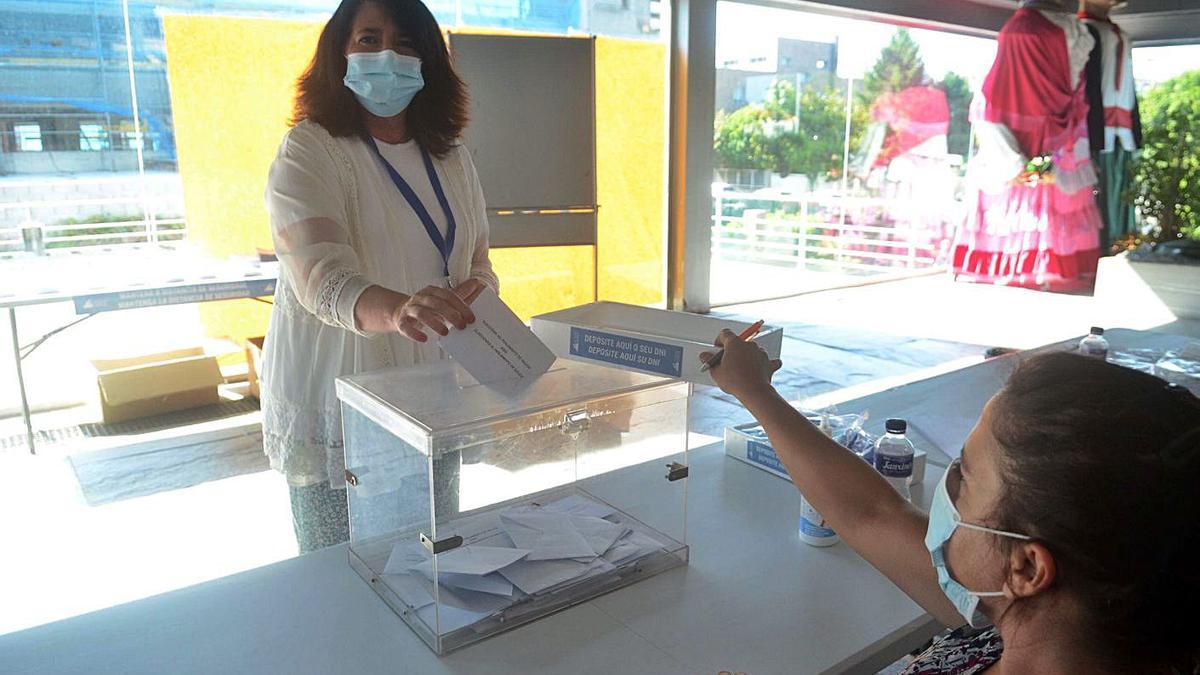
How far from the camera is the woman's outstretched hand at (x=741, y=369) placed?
1183 millimetres

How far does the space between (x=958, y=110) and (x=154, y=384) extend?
25.1ft

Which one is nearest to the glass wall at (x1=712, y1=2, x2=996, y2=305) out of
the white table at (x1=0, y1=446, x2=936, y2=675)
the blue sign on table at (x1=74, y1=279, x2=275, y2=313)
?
the blue sign on table at (x1=74, y1=279, x2=275, y2=313)

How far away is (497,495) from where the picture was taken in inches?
55.6

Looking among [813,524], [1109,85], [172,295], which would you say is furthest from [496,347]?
[1109,85]

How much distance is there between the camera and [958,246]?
7.84 meters

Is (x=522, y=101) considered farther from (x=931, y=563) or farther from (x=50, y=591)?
(x=931, y=563)

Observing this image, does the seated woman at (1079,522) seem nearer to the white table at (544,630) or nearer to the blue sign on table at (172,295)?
the white table at (544,630)

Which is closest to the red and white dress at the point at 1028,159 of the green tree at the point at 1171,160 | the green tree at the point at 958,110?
the green tree at the point at 958,110

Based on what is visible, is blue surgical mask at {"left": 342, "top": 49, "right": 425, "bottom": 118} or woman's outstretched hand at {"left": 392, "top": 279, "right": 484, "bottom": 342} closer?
woman's outstretched hand at {"left": 392, "top": 279, "right": 484, "bottom": 342}

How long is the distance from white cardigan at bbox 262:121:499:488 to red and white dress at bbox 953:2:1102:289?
5502 millimetres

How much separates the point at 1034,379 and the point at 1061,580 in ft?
0.64

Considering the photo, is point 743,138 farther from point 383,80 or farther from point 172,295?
point 383,80

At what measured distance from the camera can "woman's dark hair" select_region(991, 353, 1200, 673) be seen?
0.73m

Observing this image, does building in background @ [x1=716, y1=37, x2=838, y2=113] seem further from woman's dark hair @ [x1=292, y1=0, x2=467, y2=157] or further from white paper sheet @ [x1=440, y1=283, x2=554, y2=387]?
white paper sheet @ [x1=440, y1=283, x2=554, y2=387]
